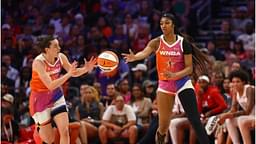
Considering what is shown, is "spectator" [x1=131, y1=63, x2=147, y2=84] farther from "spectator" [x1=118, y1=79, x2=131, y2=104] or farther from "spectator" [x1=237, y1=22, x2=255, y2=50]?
"spectator" [x1=237, y1=22, x2=255, y2=50]

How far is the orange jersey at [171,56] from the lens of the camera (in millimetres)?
9062

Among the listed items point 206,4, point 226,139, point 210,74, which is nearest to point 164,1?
point 206,4

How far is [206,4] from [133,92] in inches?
234

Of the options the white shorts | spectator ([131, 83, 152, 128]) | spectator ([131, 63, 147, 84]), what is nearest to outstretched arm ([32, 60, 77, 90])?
the white shorts

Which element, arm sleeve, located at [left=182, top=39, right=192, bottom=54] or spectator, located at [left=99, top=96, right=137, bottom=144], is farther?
spectator, located at [left=99, top=96, right=137, bottom=144]

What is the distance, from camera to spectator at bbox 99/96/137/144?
11.9 metres

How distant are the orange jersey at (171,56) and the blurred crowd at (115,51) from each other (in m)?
1.99

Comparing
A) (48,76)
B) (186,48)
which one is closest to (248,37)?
(186,48)

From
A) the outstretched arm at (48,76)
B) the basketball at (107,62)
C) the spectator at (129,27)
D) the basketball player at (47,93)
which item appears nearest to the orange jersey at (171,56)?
the basketball at (107,62)

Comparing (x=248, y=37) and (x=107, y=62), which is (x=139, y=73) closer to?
(x=248, y=37)

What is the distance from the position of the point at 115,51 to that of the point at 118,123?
3.62 meters

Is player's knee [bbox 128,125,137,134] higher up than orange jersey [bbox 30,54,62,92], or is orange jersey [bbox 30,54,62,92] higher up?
orange jersey [bbox 30,54,62,92]

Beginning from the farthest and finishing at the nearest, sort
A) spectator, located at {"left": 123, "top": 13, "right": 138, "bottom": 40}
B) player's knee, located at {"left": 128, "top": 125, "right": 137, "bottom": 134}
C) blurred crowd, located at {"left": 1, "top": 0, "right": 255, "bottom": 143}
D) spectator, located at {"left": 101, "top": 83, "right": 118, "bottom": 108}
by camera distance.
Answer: spectator, located at {"left": 123, "top": 13, "right": 138, "bottom": 40} < spectator, located at {"left": 101, "top": 83, "right": 118, "bottom": 108} < blurred crowd, located at {"left": 1, "top": 0, "right": 255, "bottom": 143} < player's knee, located at {"left": 128, "top": 125, "right": 137, "bottom": 134}

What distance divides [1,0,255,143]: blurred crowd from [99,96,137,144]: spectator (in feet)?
0.05
